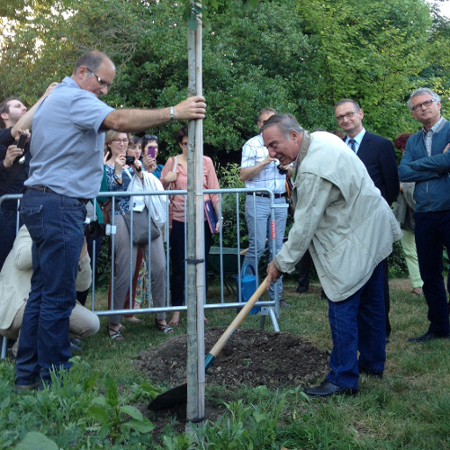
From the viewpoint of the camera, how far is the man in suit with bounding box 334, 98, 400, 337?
5.50 m

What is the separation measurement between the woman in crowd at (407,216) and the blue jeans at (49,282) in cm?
466

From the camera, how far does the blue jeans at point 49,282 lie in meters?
4.10

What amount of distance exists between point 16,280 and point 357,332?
2751mm

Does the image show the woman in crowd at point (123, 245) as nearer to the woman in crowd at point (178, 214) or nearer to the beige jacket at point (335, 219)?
the woman in crowd at point (178, 214)

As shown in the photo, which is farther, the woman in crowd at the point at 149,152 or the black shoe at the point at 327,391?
the woman in crowd at the point at 149,152

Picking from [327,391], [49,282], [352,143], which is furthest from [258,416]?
[352,143]

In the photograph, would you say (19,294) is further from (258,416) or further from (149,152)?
(149,152)

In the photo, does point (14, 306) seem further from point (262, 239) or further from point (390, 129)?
point (390, 129)

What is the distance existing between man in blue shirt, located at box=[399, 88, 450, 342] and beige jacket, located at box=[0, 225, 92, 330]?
10.0ft

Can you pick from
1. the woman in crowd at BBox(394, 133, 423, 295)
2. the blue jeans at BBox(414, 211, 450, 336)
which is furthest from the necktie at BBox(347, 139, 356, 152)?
the woman in crowd at BBox(394, 133, 423, 295)

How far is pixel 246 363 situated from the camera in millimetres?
4762

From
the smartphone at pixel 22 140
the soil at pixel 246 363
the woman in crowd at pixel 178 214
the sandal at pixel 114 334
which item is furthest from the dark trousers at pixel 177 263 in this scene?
the smartphone at pixel 22 140

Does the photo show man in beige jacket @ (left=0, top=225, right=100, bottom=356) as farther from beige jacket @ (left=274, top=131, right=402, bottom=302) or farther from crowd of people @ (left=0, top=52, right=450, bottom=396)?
beige jacket @ (left=274, top=131, right=402, bottom=302)

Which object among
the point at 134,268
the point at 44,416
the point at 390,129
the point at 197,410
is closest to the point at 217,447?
the point at 197,410
